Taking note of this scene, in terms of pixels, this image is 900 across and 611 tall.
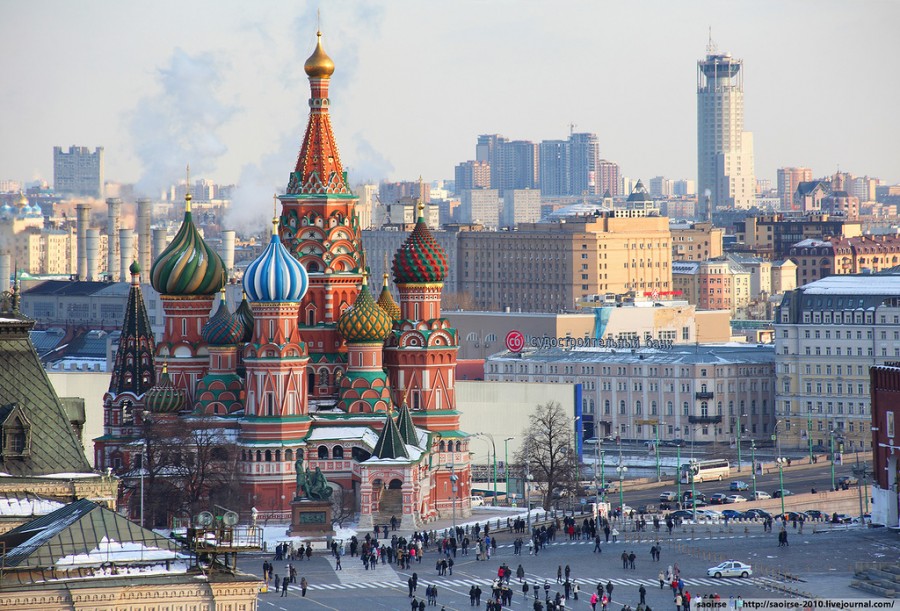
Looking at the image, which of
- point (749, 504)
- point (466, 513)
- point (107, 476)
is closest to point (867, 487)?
point (749, 504)

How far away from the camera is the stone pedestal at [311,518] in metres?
98.7

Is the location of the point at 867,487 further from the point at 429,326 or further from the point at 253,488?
the point at 253,488

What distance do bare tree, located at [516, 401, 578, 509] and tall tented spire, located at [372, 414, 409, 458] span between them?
30.0 ft

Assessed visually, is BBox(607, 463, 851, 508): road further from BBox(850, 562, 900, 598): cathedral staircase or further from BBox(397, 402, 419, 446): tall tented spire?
BBox(850, 562, 900, 598): cathedral staircase

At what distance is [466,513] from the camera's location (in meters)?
109

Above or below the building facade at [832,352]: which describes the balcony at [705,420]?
below

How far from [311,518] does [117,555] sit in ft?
190

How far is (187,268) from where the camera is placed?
111m

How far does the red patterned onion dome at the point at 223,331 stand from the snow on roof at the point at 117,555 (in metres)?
67.7

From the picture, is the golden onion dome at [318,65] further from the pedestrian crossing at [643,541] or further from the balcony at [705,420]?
the balcony at [705,420]

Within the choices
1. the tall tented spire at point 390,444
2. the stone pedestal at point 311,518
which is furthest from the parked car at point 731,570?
the tall tented spire at point 390,444

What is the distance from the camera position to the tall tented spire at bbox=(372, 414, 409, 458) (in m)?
104

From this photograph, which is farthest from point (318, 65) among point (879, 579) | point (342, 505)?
point (879, 579)

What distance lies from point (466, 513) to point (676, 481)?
25.7 meters
